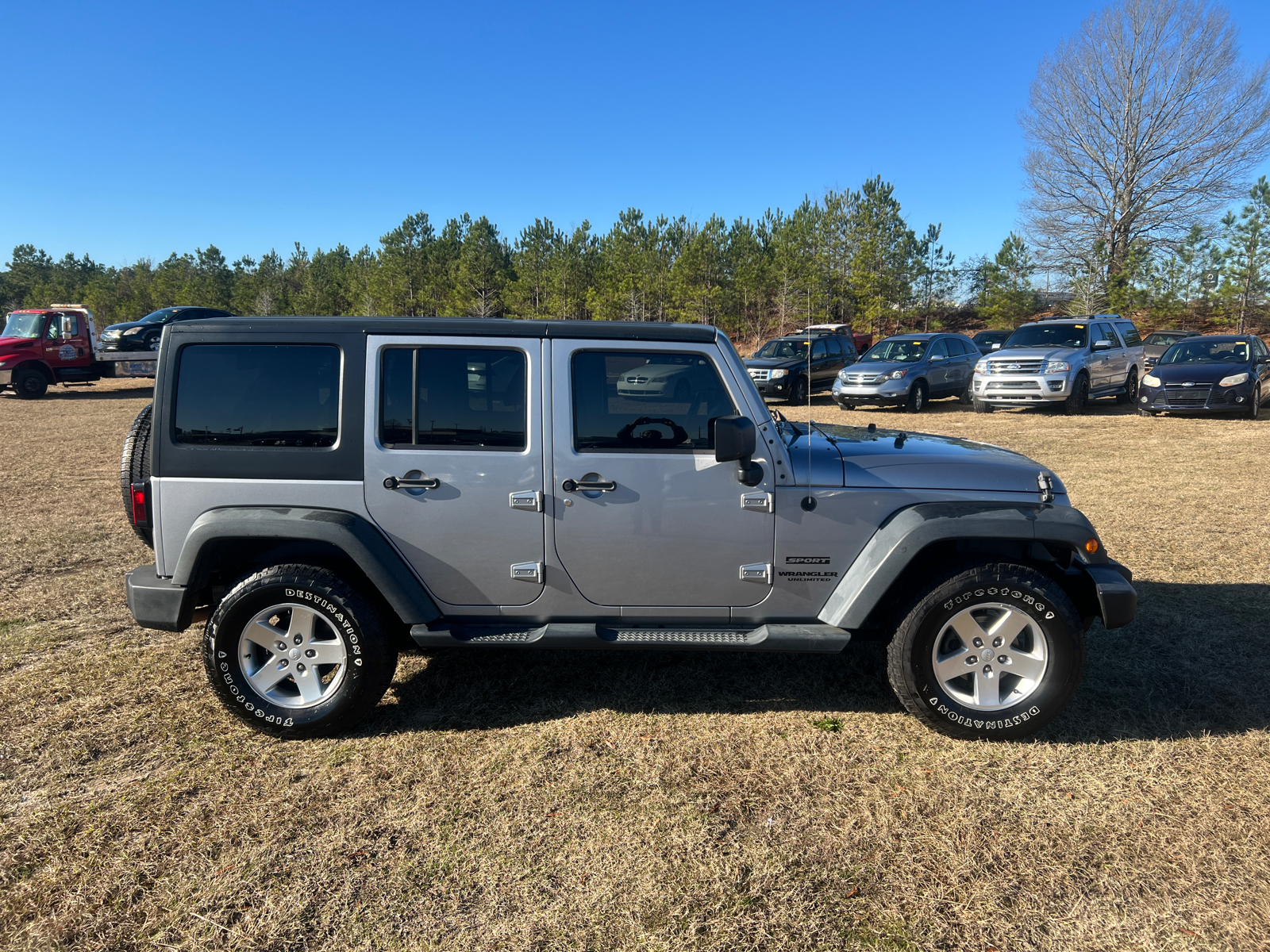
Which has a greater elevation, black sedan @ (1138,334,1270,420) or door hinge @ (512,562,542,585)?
black sedan @ (1138,334,1270,420)

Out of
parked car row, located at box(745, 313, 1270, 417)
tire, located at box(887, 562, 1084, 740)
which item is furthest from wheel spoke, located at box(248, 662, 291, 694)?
parked car row, located at box(745, 313, 1270, 417)

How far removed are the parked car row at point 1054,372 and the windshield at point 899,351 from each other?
0.02 metres

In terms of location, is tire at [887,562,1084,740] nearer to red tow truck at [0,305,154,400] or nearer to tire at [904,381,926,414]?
tire at [904,381,926,414]

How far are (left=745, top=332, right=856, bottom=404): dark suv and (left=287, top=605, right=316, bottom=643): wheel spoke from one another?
14902 mm

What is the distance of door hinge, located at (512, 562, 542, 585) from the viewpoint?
364cm

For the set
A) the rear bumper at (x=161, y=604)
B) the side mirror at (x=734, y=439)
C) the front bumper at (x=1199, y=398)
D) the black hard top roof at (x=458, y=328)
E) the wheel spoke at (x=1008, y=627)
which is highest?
the front bumper at (x=1199, y=398)

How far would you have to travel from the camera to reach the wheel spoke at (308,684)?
3646mm

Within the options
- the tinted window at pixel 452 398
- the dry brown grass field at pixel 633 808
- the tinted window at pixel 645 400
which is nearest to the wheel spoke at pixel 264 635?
the dry brown grass field at pixel 633 808

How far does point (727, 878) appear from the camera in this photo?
274 centimetres

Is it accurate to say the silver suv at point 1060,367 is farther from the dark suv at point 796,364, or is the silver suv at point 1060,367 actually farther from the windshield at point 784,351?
the windshield at point 784,351

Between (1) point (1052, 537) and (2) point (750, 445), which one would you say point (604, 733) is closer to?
(2) point (750, 445)

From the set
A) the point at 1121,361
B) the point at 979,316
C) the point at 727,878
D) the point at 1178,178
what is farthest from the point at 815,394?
the point at 1178,178

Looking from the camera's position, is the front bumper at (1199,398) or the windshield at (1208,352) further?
the windshield at (1208,352)

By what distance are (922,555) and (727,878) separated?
1724 mm
